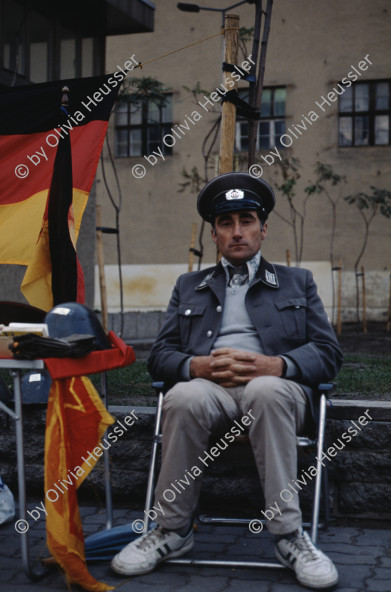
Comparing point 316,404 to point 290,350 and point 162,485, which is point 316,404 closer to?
point 290,350

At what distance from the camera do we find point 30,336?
3035 mm

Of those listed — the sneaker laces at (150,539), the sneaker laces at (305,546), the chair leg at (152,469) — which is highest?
the chair leg at (152,469)

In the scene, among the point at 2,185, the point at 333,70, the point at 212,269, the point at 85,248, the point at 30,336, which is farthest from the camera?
the point at 333,70

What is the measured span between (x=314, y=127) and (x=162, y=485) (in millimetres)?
16069

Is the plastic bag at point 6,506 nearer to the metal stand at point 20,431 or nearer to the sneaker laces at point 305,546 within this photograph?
the metal stand at point 20,431

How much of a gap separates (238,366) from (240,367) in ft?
0.04

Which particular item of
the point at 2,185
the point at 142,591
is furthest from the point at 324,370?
the point at 2,185

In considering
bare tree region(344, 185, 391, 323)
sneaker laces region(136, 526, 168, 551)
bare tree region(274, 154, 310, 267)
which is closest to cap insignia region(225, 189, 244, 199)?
sneaker laces region(136, 526, 168, 551)

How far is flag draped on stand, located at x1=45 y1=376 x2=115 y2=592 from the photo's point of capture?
3077mm

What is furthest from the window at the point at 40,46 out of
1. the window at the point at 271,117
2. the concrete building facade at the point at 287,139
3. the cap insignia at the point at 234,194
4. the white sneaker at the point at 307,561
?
the window at the point at 271,117

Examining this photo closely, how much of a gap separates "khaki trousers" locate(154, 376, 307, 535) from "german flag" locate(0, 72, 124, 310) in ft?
4.55

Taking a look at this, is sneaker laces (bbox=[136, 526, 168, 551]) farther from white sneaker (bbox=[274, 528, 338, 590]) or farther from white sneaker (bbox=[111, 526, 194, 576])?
white sneaker (bbox=[274, 528, 338, 590])

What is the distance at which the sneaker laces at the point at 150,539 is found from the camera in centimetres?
337

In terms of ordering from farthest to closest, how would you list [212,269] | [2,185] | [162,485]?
[2,185] < [212,269] < [162,485]
